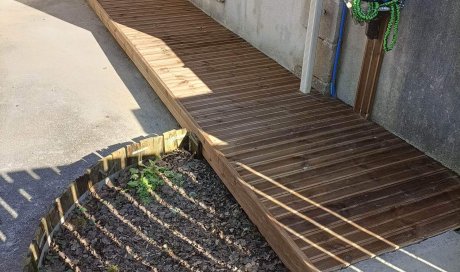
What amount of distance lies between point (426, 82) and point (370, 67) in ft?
2.19

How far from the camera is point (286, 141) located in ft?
15.6

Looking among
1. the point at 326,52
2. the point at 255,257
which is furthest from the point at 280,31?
the point at 255,257

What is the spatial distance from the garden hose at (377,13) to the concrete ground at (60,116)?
190 cm

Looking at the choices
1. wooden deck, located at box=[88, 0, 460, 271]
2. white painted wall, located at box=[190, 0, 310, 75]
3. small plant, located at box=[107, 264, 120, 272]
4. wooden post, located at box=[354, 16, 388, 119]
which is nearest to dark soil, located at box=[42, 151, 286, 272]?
small plant, located at box=[107, 264, 120, 272]

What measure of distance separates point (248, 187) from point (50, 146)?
97.0 inches

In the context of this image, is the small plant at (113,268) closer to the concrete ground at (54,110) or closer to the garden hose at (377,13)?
the concrete ground at (54,110)

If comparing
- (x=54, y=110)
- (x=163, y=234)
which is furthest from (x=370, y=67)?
(x=54, y=110)

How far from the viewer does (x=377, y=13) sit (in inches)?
173

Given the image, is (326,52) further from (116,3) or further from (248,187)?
(116,3)

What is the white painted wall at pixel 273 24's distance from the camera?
5.95 m

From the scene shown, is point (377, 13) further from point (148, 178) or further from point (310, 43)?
point (148, 178)

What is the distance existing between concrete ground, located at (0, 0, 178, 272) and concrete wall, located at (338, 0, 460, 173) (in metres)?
2.50

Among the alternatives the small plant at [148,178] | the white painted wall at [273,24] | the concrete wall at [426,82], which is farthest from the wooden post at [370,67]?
the small plant at [148,178]

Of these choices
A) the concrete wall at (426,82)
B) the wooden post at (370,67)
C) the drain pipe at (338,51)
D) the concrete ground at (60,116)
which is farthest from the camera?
the drain pipe at (338,51)
